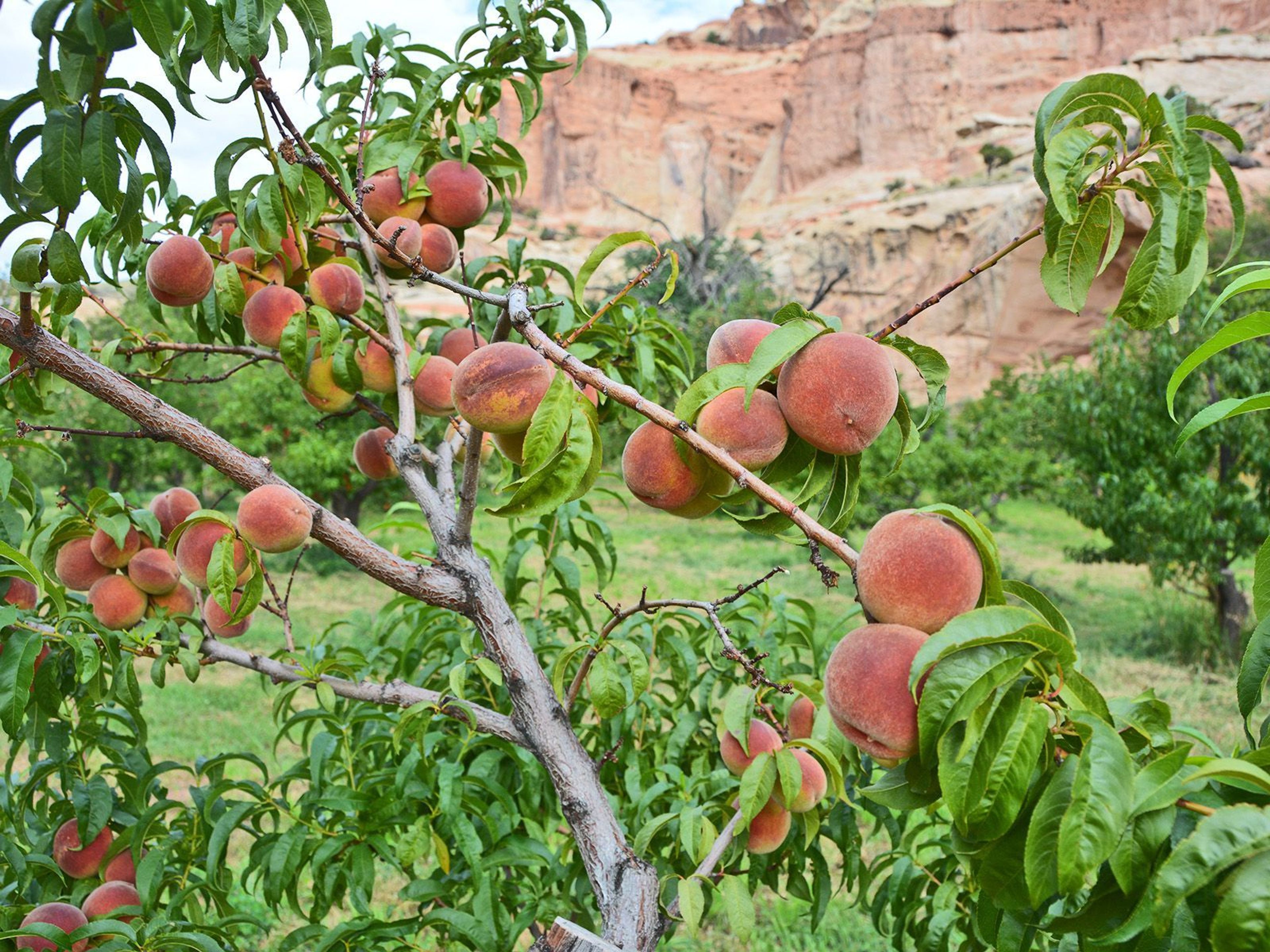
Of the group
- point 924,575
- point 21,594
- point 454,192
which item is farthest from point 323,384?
point 924,575

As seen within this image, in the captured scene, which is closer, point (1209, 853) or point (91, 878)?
point (1209, 853)

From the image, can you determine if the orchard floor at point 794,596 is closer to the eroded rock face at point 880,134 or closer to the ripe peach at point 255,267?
the ripe peach at point 255,267

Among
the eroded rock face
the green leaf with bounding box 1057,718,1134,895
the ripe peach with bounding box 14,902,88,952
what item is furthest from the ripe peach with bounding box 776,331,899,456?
the eroded rock face

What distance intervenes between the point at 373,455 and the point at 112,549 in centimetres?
38

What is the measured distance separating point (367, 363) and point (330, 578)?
674 cm

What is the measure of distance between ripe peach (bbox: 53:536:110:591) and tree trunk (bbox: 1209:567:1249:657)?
20.3 ft

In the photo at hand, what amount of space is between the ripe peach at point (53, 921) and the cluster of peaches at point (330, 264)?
68cm

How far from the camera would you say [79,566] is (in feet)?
3.76

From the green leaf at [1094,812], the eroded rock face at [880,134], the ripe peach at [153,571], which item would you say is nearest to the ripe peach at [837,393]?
the green leaf at [1094,812]

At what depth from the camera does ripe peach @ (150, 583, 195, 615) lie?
46.3 inches

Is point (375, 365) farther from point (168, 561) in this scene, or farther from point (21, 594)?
point (21, 594)

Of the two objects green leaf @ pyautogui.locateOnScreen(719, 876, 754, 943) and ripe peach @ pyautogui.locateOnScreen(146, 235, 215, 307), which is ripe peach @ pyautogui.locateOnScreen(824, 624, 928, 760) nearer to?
green leaf @ pyautogui.locateOnScreen(719, 876, 754, 943)

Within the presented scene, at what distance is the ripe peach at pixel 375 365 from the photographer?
1.28 metres

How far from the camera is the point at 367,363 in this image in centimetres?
128
